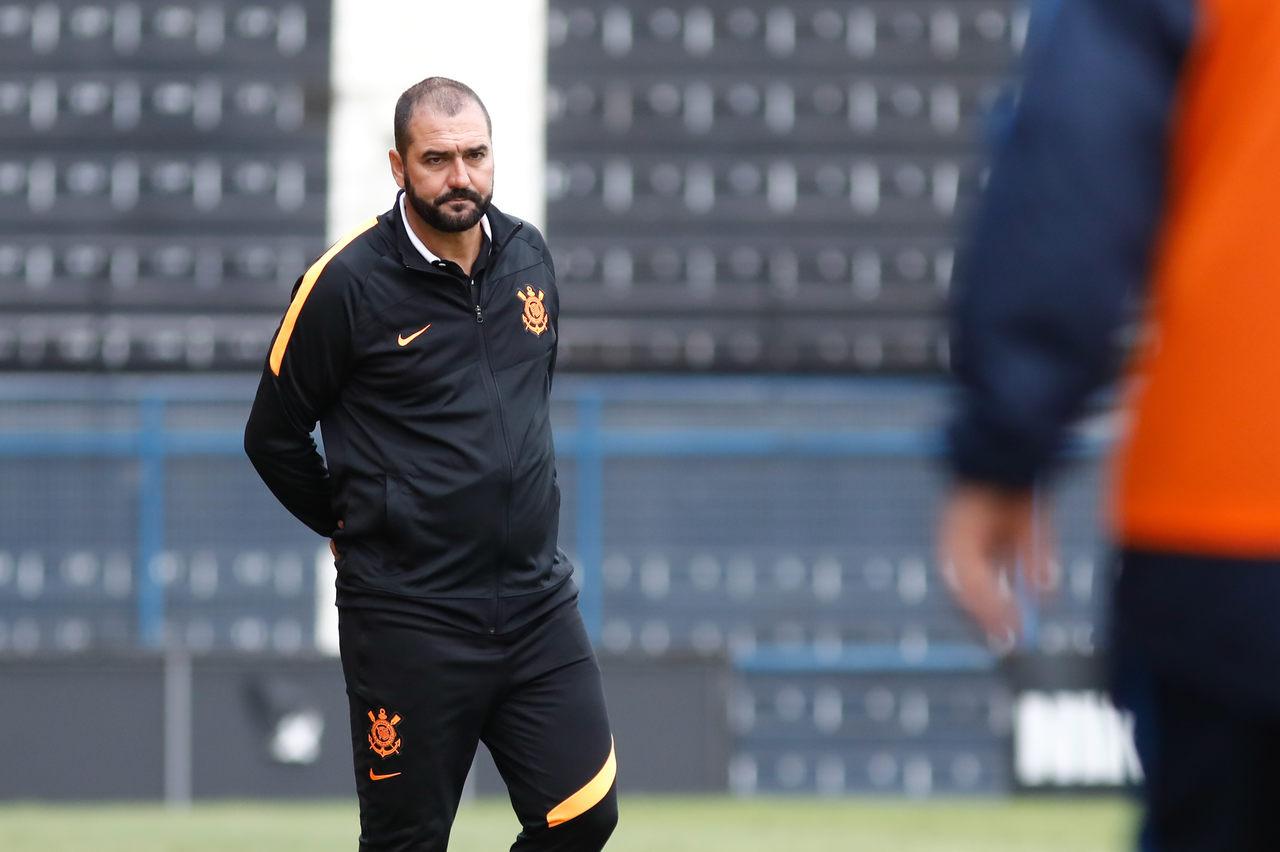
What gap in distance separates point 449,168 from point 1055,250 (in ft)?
7.64

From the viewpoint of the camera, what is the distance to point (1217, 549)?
1674 mm

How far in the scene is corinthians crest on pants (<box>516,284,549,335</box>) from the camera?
3977mm

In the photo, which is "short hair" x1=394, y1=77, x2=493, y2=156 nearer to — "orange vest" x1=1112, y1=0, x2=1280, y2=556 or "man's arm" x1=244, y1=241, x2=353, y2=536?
"man's arm" x1=244, y1=241, x2=353, y2=536

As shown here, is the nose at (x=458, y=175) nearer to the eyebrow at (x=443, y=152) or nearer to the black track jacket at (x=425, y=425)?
the eyebrow at (x=443, y=152)

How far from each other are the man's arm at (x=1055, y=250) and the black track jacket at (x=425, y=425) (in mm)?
2214

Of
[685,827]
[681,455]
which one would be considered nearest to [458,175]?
[685,827]

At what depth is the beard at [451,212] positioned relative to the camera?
3824mm

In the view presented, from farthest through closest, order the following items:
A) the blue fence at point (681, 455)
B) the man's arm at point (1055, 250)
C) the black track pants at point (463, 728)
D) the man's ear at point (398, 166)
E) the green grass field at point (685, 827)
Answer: the blue fence at point (681, 455)
the green grass field at point (685, 827)
the man's ear at point (398, 166)
the black track pants at point (463, 728)
the man's arm at point (1055, 250)

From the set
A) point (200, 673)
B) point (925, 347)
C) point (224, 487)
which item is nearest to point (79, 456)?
point (224, 487)

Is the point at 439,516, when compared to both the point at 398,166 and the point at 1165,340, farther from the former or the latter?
the point at 1165,340

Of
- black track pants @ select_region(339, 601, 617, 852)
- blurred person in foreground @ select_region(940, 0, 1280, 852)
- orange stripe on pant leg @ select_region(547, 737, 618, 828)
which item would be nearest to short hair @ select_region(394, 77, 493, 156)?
black track pants @ select_region(339, 601, 617, 852)

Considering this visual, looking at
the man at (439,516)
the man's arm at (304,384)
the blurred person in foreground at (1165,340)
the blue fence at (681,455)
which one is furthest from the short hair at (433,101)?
the blue fence at (681,455)

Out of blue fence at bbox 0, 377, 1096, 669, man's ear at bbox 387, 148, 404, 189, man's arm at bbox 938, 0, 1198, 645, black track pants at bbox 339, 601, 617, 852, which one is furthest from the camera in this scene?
blue fence at bbox 0, 377, 1096, 669

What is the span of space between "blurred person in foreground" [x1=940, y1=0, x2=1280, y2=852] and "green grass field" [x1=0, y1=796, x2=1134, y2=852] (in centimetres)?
534
